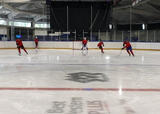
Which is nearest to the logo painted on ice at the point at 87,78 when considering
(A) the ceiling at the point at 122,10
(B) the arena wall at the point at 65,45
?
A: (B) the arena wall at the point at 65,45

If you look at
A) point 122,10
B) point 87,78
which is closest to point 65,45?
point 122,10

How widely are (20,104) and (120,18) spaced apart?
30.2 meters

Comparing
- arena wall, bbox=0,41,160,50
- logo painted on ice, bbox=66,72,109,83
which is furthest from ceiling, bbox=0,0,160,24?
logo painted on ice, bbox=66,72,109,83

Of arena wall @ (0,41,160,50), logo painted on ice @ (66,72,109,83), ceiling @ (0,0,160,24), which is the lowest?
logo painted on ice @ (66,72,109,83)

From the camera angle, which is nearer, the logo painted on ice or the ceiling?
the logo painted on ice

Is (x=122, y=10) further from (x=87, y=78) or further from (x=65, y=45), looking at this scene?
(x=87, y=78)

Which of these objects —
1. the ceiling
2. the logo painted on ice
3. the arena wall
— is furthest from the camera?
the ceiling

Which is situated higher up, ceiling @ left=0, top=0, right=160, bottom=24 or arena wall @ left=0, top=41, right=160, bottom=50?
ceiling @ left=0, top=0, right=160, bottom=24

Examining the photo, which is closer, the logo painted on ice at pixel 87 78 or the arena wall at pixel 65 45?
the logo painted on ice at pixel 87 78

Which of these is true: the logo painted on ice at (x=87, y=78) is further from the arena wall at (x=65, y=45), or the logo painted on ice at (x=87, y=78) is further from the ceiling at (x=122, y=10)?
the ceiling at (x=122, y=10)

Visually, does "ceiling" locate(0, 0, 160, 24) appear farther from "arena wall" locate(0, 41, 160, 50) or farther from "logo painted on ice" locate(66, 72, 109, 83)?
"logo painted on ice" locate(66, 72, 109, 83)

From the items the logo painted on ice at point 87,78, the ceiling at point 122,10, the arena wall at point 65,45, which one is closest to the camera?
the logo painted on ice at point 87,78

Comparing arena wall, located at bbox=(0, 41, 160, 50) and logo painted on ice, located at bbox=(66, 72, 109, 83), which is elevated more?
arena wall, located at bbox=(0, 41, 160, 50)

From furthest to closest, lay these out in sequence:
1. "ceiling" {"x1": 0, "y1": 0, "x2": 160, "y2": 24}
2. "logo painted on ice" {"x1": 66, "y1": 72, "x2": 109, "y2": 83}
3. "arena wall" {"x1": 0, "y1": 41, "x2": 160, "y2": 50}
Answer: "ceiling" {"x1": 0, "y1": 0, "x2": 160, "y2": 24} → "arena wall" {"x1": 0, "y1": 41, "x2": 160, "y2": 50} → "logo painted on ice" {"x1": 66, "y1": 72, "x2": 109, "y2": 83}
